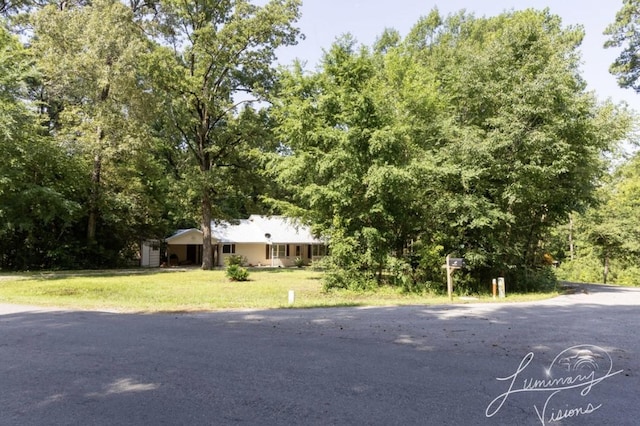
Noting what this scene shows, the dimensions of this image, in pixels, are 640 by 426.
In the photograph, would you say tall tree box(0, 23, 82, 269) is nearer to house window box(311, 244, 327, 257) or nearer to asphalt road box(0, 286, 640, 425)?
asphalt road box(0, 286, 640, 425)

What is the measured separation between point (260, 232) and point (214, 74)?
1498cm

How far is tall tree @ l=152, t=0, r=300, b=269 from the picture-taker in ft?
86.8

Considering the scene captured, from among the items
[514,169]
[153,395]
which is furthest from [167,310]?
[514,169]

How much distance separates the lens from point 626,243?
2608cm

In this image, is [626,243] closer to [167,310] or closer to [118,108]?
[167,310]

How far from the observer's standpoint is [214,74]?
27.9m

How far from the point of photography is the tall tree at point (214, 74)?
26.5 meters

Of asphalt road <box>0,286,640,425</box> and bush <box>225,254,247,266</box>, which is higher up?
bush <box>225,254,247,266</box>

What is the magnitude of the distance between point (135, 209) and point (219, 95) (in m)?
9.94

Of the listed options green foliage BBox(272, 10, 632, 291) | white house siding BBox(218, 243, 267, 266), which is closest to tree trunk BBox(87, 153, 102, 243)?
white house siding BBox(218, 243, 267, 266)

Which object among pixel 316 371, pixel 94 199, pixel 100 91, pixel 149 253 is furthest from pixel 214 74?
pixel 316 371

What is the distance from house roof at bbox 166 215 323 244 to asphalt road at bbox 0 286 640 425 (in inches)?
1076

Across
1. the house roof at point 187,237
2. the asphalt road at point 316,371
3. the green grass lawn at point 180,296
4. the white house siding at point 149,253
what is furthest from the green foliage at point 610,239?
the white house siding at point 149,253

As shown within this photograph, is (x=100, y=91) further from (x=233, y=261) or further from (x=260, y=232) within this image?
(x=260, y=232)
